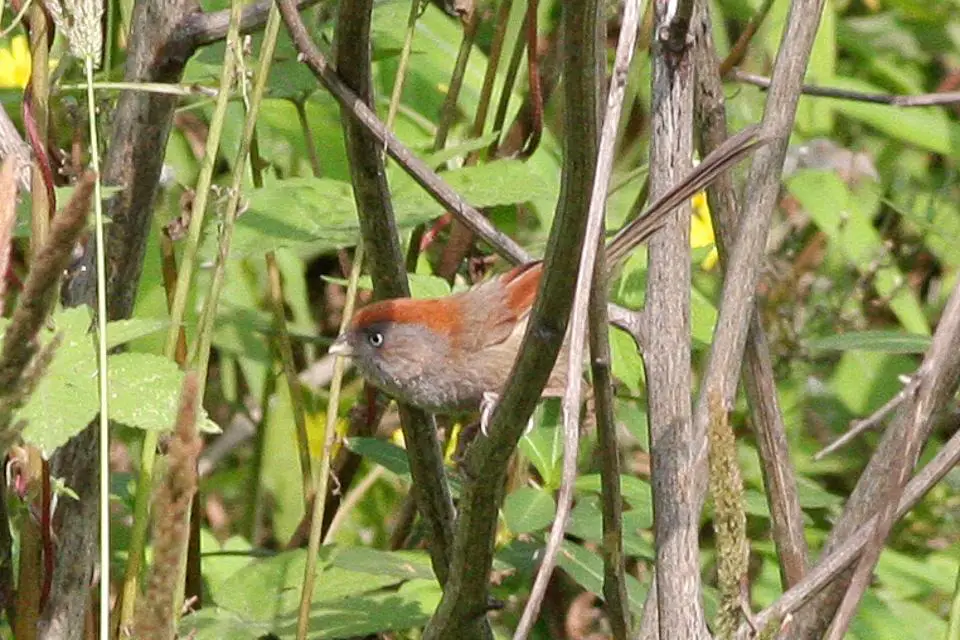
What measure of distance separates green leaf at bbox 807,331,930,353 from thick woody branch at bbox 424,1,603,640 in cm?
65

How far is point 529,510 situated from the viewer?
2354 millimetres

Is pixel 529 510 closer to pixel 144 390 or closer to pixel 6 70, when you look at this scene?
pixel 144 390

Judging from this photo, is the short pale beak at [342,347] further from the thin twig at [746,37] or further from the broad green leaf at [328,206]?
the thin twig at [746,37]

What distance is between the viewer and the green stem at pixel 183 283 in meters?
1.69

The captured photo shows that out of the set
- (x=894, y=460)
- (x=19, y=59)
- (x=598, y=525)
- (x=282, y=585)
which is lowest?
(x=282, y=585)

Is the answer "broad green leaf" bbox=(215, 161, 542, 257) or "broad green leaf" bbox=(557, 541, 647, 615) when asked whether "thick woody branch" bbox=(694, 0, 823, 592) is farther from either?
"broad green leaf" bbox=(215, 161, 542, 257)

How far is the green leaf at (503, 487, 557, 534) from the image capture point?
231cm

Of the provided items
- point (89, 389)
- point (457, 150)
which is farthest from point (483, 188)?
point (89, 389)

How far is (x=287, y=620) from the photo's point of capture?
228 cm

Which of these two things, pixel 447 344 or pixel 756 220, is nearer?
pixel 756 220

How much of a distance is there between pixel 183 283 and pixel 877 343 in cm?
100

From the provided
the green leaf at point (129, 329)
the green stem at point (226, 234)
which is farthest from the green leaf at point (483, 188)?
the green leaf at point (129, 329)

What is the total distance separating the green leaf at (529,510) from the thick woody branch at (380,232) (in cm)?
17

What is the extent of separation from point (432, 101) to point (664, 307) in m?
1.67
